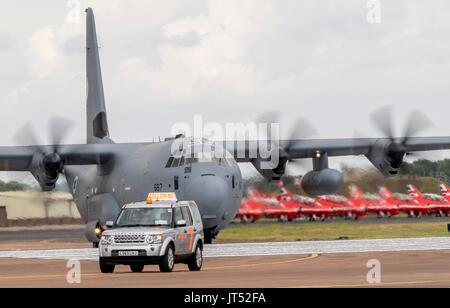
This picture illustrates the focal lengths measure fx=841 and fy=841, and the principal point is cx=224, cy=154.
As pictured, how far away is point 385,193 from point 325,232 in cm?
2107

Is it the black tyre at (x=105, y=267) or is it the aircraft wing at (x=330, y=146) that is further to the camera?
the aircraft wing at (x=330, y=146)

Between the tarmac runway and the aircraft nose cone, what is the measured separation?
4.86 feet

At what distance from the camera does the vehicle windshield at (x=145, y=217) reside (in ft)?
67.8

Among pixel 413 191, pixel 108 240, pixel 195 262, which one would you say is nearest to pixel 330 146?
pixel 195 262

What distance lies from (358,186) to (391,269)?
38556mm

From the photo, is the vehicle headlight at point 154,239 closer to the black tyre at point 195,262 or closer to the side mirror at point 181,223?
the side mirror at point 181,223

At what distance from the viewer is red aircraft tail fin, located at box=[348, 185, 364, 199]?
2282 inches

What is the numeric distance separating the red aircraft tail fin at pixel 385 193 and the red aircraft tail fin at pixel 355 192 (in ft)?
7.85

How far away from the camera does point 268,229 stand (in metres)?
47.3

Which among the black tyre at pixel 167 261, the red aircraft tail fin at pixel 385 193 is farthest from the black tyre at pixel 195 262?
the red aircraft tail fin at pixel 385 193

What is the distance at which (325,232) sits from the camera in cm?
4600

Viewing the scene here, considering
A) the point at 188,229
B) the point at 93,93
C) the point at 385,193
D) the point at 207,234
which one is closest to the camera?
the point at 188,229

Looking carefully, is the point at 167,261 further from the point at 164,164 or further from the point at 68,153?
the point at 68,153
